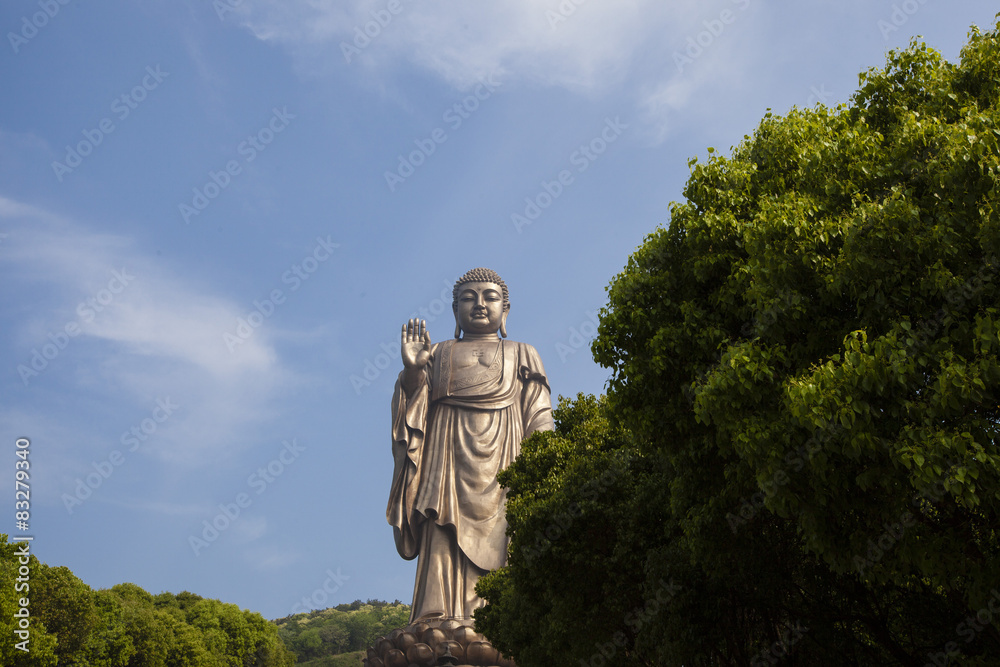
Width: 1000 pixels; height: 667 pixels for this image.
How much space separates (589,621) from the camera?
944 centimetres

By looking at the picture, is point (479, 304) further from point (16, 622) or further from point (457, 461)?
point (16, 622)

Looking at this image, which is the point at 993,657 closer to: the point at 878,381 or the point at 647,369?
the point at 878,381

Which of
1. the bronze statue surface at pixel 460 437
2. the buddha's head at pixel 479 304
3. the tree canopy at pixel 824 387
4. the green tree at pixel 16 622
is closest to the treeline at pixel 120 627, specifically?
the green tree at pixel 16 622

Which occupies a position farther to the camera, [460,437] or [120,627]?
[120,627]

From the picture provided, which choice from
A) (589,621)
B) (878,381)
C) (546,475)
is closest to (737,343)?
(878,381)

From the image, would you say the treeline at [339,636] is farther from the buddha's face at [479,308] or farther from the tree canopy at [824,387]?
the tree canopy at [824,387]

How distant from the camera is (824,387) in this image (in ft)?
17.1

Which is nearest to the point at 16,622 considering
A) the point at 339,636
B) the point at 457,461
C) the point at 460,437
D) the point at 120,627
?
the point at 120,627

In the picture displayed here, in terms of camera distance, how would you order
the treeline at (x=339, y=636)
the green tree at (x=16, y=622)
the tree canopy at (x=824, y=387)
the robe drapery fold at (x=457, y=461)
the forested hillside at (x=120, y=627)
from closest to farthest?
the tree canopy at (x=824, y=387), the green tree at (x=16, y=622), the robe drapery fold at (x=457, y=461), the forested hillside at (x=120, y=627), the treeline at (x=339, y=636)

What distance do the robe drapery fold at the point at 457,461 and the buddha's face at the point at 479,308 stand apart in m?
0.63

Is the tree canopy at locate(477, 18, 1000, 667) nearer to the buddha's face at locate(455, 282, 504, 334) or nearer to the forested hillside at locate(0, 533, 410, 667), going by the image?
the buddha's face at locate(455, 282, 504, 334)

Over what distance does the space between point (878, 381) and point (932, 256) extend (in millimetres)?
919

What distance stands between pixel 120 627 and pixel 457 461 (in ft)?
42.6

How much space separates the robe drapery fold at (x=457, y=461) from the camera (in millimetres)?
19109
